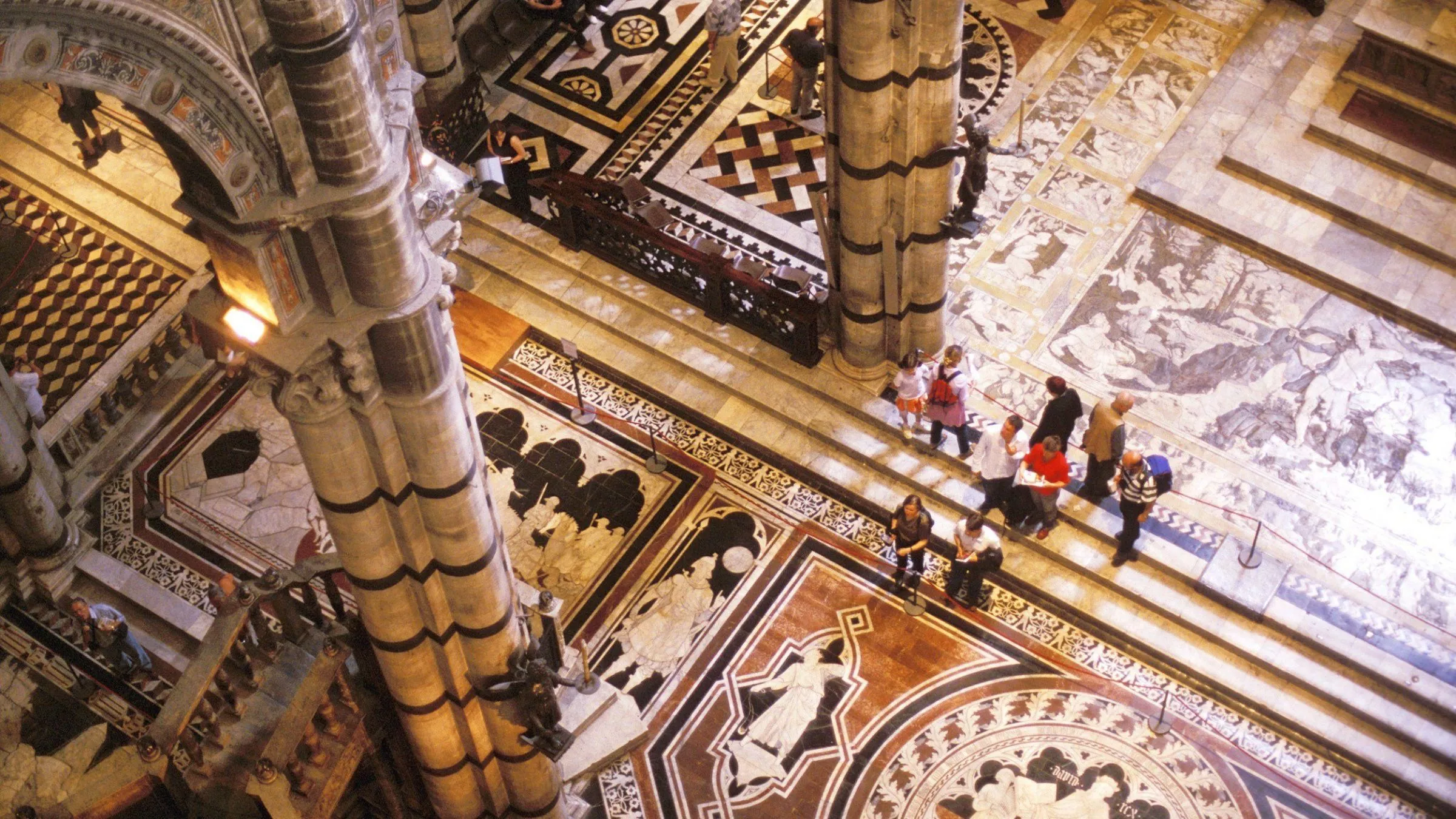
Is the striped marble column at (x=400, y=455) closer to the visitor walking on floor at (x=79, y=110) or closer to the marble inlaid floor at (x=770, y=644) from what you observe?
the visitor walking on floor at (x=79, y=110)

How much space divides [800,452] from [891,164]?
245 cm

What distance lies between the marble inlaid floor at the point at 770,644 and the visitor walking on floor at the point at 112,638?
2.84 ft

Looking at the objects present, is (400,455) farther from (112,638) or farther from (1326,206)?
(1326,206)

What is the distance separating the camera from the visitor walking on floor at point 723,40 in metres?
14.5

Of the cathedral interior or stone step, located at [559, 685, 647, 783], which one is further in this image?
stone step, located at [559, 685, 647, 783]

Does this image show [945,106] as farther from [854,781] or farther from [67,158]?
[67,158]

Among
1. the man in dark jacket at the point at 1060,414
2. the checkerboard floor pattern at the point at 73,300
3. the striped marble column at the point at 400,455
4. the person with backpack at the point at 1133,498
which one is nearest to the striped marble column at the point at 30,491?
the checkerboard floor pattern at the point at 73,300

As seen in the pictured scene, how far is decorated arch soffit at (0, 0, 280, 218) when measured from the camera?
562cm

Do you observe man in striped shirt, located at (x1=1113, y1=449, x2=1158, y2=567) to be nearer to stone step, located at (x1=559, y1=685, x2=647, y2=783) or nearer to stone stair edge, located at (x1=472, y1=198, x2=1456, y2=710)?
stone stair edge, located at (x1=472, y1=198, x2=1456, y2=710)

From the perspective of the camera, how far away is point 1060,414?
11.9 m

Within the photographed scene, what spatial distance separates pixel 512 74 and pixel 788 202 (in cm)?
291

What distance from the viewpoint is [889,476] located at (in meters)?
12.8

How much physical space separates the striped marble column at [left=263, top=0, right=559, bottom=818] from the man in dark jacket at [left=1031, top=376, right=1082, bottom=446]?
4.27 m

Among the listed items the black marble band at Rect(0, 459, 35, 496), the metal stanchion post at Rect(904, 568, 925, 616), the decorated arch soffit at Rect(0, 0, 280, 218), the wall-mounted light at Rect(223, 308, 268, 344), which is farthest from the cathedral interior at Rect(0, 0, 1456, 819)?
the decorated arch soffit at Rect(0, 0, 280, 218)
